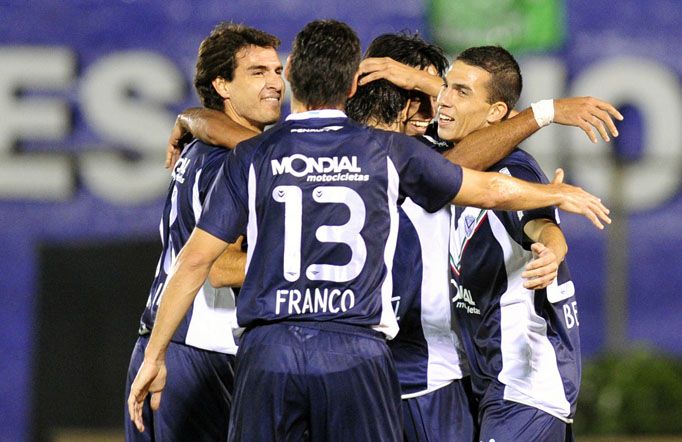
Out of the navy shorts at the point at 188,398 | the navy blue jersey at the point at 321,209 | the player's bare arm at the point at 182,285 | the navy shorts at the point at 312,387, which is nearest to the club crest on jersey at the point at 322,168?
the navy blue jersey at the point at 321,209

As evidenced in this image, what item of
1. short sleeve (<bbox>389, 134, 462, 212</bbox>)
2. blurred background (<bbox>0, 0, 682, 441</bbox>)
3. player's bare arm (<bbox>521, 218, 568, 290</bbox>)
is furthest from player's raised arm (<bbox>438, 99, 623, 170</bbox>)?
blurred background (<bbox>0, 0, 682, 441</bbox>)

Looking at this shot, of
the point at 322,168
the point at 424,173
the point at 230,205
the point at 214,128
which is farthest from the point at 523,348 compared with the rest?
the point at 214,128

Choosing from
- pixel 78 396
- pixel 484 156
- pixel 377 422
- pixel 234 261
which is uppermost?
pixel 484 156

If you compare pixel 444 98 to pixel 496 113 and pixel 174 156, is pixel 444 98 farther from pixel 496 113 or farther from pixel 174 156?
pixel 174 156

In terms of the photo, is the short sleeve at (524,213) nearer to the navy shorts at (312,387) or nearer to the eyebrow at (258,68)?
the navy shorts at (312,387)

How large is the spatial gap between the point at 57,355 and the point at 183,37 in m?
3.05

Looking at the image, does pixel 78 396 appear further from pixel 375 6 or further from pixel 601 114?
pixel 601 114

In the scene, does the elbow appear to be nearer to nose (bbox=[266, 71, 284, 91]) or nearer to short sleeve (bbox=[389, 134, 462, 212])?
short sleeve (bbox=[389, 134, 462, 212])

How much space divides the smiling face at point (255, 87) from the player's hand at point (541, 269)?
63.5 inches

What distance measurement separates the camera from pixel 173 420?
5.15m

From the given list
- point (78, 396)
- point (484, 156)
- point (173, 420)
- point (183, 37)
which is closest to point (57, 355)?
point (78, 396)

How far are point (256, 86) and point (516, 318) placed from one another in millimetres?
1547

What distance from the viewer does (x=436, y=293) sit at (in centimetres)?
505

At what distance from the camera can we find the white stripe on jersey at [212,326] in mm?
5156
